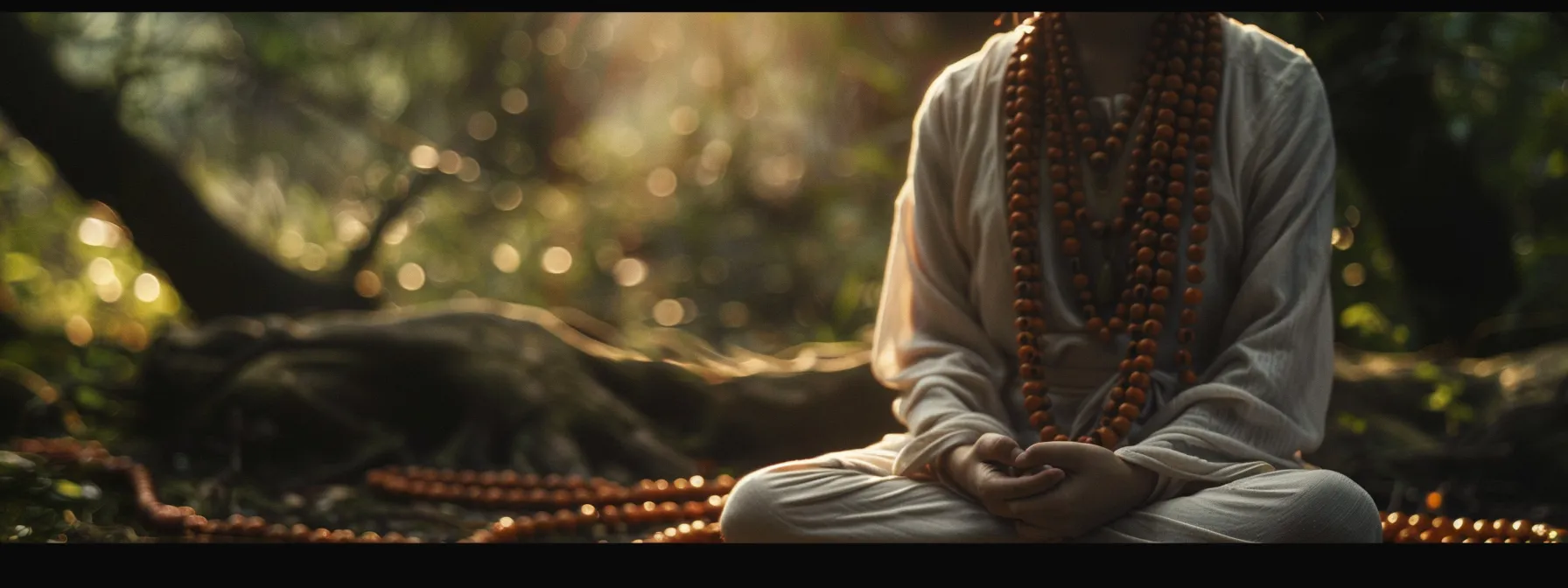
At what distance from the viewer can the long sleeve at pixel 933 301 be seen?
2.65m

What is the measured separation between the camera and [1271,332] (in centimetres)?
252

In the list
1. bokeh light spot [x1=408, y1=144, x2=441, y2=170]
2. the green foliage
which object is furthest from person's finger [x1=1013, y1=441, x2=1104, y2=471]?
bokeh light spot [x1=408, y1=144, x2=441, y2=170]

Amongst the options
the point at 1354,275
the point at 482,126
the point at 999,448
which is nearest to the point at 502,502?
the point at 999,448

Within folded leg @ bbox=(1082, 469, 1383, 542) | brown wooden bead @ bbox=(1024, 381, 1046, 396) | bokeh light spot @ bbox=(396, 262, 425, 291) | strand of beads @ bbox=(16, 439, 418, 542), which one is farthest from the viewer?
bokeh light spot @ bbox=(396, 262, 425, 291)

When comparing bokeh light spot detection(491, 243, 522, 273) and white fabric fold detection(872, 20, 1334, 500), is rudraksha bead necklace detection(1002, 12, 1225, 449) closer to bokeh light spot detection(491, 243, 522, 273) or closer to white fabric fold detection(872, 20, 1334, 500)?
white fabric fold detection(872, 20, 1334, 500)

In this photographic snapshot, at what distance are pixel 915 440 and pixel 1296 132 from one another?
3.11ft

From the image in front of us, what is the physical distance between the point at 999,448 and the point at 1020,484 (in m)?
0.08

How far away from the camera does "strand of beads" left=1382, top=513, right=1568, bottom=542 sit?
2855 millimetres

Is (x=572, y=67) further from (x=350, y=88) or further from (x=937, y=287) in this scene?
(x=937, y=287)

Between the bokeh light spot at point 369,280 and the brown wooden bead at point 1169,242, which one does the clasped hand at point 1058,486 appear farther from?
the bokeh light spot at point 369,280

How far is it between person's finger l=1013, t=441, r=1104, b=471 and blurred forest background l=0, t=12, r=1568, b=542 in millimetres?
2719

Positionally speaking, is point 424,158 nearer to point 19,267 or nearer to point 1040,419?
point 19,267

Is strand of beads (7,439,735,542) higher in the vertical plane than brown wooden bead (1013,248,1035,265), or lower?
higher

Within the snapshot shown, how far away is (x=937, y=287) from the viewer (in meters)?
2.81
